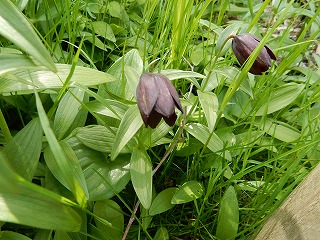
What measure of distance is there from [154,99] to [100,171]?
0.80 feet

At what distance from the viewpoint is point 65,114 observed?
36.4 inches

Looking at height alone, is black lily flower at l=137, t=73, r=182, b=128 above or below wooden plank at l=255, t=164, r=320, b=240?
above

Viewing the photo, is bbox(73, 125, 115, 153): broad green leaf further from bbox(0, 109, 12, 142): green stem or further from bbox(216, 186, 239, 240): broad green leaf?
bbox(216, 186, 239, 240): broad green leaf

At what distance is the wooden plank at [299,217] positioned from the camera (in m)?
0.81

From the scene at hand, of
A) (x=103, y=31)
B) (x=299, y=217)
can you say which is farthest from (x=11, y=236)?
(x=103, y=31)

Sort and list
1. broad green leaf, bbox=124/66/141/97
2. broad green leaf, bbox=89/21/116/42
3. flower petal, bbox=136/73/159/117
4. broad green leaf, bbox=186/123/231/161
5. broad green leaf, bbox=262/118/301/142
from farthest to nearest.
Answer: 1. broad green leaf, bbox=89/21/116/42
2. broad green leaf, bbox=262/118/301/142
3. broad green leaf, bbox=186/123/231/161
4. broad green leaf, bbox=124/66/141/97
5. flower petal, bbox=136/73/159/117

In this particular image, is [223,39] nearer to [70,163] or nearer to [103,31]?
[70,163]

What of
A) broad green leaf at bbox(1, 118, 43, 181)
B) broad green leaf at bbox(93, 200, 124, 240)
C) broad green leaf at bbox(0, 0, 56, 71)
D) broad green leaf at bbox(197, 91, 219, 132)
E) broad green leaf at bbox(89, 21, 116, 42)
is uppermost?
broad green leaf at bbox(0, 0, 56, 71)

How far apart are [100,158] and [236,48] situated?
13.6 inches

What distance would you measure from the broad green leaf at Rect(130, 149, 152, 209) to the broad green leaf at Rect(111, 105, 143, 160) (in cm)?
8

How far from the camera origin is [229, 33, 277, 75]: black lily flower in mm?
884

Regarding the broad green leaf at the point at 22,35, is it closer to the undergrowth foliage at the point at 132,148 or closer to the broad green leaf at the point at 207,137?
the undergrowth foliage at the point at 132,148

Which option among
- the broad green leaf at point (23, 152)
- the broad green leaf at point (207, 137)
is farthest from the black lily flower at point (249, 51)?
the broad green leaf at point (23, 152)

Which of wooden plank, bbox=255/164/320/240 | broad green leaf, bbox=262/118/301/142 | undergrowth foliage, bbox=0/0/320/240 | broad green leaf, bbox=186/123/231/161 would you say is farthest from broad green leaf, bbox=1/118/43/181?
broad green leaf, bbox=262/118/301/142
